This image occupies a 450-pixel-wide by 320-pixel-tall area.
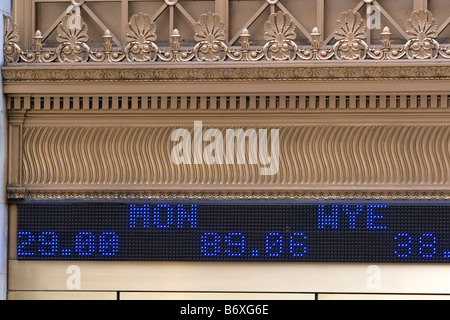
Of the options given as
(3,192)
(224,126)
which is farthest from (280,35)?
(3,192)

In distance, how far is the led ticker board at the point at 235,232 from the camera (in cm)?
818

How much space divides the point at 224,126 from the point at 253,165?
0.41m

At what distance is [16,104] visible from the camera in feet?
28.0

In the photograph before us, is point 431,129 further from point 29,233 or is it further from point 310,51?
point 29,233

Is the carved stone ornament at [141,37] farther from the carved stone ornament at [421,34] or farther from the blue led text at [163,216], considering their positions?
the carved stone ornament at [421,34]

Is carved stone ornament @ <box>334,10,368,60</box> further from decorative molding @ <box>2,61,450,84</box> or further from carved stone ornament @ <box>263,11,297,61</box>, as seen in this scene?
carved stone ornament @ <box>263,11,297,61</box>

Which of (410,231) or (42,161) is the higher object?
(42,161)

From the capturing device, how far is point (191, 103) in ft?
27.5

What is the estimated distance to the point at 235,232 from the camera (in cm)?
831

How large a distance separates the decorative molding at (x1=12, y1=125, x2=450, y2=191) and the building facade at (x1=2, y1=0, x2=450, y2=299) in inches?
0.5

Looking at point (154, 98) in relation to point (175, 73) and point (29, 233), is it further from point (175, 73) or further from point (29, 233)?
point (29, 233)

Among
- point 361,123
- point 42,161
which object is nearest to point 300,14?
point 361,123

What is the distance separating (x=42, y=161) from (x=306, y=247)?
2396 mm
